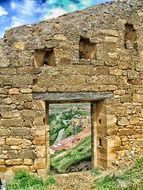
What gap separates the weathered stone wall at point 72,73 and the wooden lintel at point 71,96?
0.10 meters

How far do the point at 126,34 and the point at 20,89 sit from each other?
3224 mm

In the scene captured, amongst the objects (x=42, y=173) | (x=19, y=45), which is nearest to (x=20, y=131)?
(x=42, y=173)

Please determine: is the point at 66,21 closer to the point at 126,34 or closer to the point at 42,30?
the point at 42,30

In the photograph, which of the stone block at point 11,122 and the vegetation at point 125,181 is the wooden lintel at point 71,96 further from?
the vegetation at point 125,181

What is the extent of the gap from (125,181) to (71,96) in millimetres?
2373

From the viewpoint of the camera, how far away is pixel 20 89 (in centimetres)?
789

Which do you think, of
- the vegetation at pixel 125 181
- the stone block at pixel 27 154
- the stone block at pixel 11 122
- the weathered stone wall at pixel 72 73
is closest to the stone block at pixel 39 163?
the weathered stone wall at pixel 72 73

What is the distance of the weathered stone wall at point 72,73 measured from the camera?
788cm

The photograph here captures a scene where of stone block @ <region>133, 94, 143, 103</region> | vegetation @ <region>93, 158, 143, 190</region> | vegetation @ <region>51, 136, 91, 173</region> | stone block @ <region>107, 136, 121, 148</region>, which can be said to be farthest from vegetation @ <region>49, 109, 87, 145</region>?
vegetation @ <region>93, 158, 143, 190</region>

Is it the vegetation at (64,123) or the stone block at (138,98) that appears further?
the vegetation at (64,123)

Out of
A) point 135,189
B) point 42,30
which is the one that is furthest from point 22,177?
point 42,30

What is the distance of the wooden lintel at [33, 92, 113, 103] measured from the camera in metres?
7.98

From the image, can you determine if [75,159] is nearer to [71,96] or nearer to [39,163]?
[39,163]

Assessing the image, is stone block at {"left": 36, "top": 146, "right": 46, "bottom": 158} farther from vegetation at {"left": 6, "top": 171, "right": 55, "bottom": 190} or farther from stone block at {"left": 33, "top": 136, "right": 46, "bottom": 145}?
vegetation at {"left": 6, "top": 171, "right": 55, "bottom": 190}
